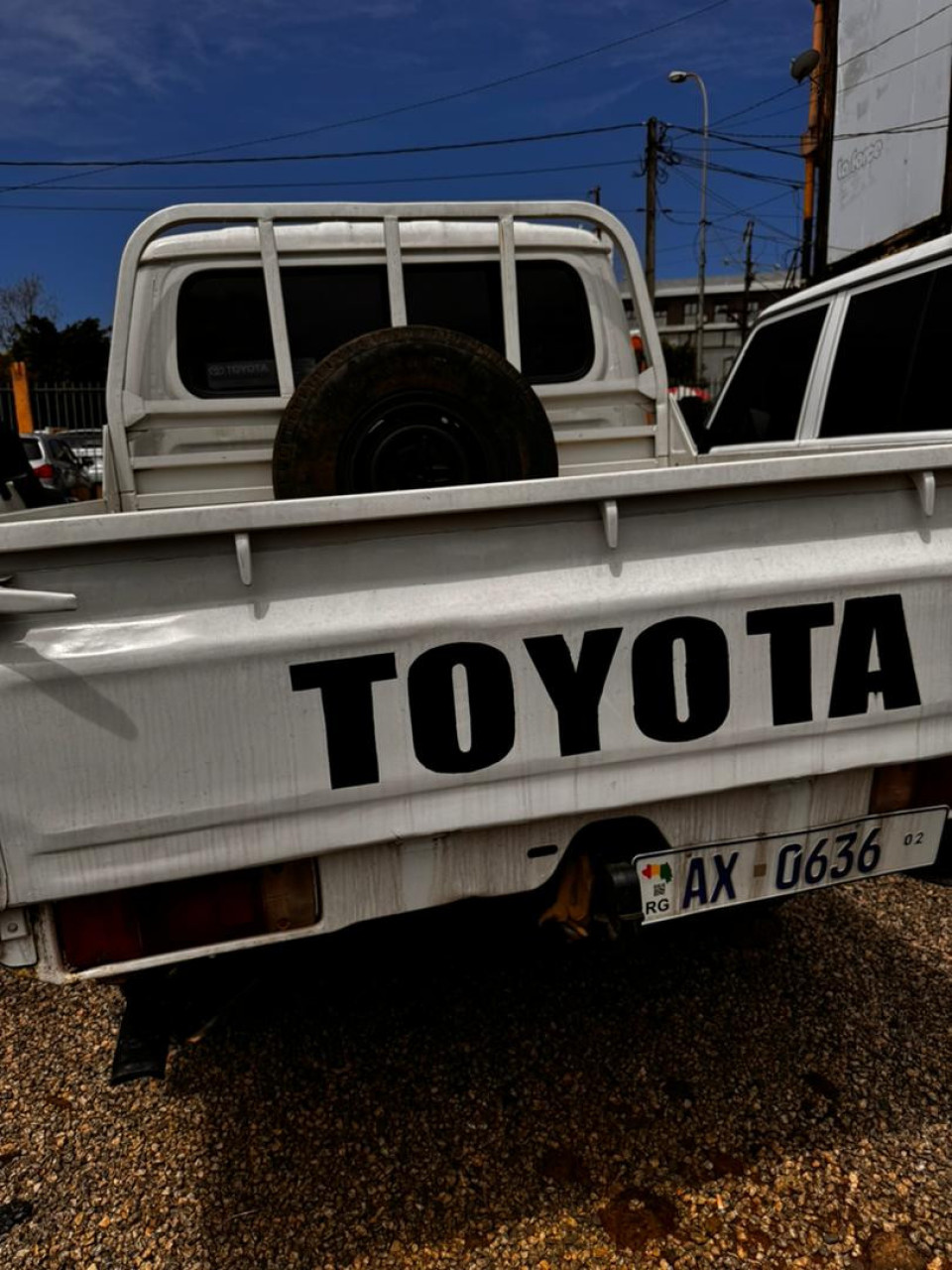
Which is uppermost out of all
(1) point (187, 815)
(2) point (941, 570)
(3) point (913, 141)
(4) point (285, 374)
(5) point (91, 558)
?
(3) point (913, 141)

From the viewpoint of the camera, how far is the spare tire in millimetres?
2426

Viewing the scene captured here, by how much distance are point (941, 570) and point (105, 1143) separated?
2415mm

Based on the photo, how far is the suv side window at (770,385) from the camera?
14.7ft

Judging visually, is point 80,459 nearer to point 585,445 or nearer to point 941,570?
point 585,445

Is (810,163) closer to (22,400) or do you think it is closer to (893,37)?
(893,37)

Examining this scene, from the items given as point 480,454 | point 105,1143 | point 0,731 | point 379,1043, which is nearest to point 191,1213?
point 105,1143

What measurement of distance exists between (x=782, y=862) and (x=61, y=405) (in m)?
21.7

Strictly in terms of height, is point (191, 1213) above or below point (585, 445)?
below

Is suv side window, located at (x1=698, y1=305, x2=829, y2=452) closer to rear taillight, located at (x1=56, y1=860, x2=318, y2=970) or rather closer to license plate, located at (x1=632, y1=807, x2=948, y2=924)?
license plate, located at (x1=632, y1=807, x2=948, y2=924)

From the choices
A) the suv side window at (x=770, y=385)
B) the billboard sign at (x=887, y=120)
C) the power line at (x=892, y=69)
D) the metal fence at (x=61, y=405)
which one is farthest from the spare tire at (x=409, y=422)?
the metal fence at (x=61, y=405)

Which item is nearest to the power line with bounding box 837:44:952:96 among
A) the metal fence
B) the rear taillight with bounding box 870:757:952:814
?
the rear taillight with bounding box 870:757:952:814

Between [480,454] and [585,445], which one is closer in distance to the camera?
[480,454]

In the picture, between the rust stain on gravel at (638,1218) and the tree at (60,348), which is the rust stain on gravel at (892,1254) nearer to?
the rust stain on gravel at (638,1218)

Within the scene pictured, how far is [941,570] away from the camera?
75.7 inches
